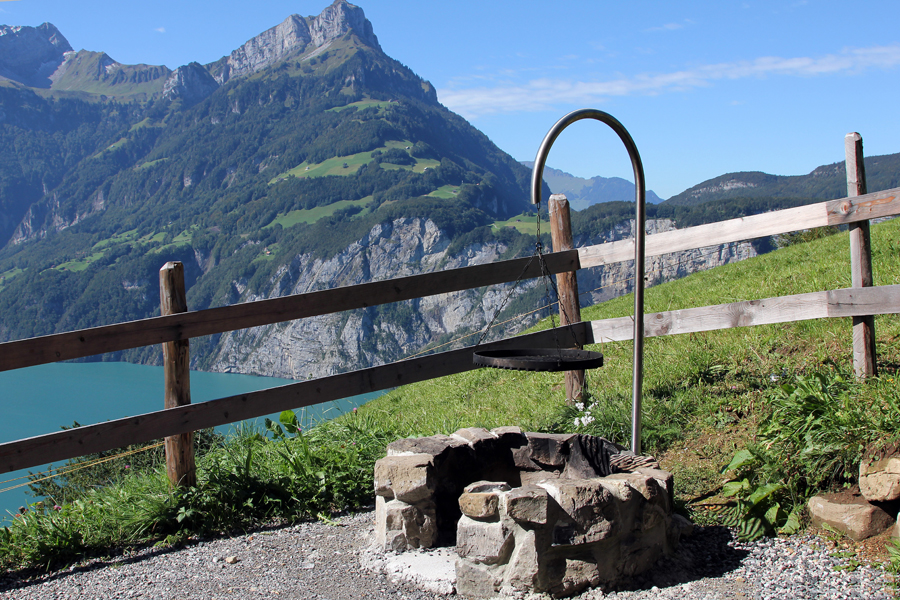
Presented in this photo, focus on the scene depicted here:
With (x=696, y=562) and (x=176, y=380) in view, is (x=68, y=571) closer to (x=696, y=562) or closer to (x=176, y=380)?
(x=176, y=380)

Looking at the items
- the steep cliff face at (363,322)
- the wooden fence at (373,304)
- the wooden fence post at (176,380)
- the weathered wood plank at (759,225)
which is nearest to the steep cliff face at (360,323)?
the steep cliff face at (363,322)

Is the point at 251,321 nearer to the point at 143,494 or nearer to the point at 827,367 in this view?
the point at 143,494

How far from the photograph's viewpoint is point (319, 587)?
3.36m

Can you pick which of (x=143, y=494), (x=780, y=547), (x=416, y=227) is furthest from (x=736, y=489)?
(x=416, y=227)

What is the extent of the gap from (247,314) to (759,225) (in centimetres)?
370

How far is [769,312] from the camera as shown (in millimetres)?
4410

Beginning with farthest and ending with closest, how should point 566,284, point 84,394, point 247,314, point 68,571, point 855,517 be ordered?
1. point 84,394
2. point 566,284
3. point 247,314
4. point 68,571
5. point 855,517

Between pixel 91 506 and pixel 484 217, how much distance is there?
647 feet

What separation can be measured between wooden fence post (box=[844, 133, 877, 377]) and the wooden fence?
0.12 m

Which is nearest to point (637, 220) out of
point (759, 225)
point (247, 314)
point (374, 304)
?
point (759, 225)

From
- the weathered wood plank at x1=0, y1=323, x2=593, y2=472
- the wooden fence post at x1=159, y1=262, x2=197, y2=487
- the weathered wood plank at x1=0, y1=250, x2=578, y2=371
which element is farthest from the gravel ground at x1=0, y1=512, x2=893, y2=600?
the weathered wood plank at x1=0, y1=250, x2=578, y2=371

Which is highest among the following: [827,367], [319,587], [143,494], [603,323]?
[603,323]

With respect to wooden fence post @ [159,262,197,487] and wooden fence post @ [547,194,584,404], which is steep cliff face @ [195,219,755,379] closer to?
wooden fence post @ [547,194,584,404]

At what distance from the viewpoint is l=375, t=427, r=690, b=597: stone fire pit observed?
2.98 m
